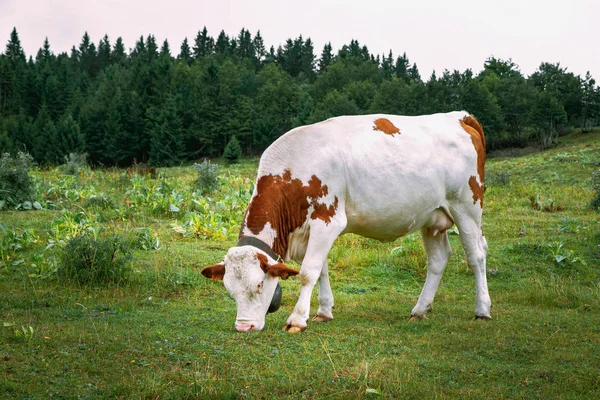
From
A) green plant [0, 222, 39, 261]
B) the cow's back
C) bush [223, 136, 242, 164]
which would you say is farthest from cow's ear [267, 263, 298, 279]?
bush [223, 136, 242, 164]

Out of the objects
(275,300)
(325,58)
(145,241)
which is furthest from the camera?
(325,58)

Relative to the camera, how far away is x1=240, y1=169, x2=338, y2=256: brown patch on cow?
21.8 feet

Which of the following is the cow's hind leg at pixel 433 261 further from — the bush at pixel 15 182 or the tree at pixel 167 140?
the tree at pixel 167 140

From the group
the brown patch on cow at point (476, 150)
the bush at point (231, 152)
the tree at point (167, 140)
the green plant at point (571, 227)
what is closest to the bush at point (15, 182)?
the brown patch on cow at point (476, 150)

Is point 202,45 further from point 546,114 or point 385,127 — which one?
point 385,127

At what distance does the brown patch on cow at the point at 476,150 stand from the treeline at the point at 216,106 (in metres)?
64.5

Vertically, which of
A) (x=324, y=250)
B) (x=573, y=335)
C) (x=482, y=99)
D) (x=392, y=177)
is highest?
(x=482, y=99)

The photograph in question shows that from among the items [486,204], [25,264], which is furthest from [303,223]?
[486,204]

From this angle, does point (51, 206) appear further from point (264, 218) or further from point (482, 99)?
point (482, 99)

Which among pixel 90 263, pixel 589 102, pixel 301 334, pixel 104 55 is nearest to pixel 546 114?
pixel 589 102

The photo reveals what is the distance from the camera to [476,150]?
8156 millimetres

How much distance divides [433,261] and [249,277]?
3088mm

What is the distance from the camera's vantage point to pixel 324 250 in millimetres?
6723

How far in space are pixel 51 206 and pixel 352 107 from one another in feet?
274
